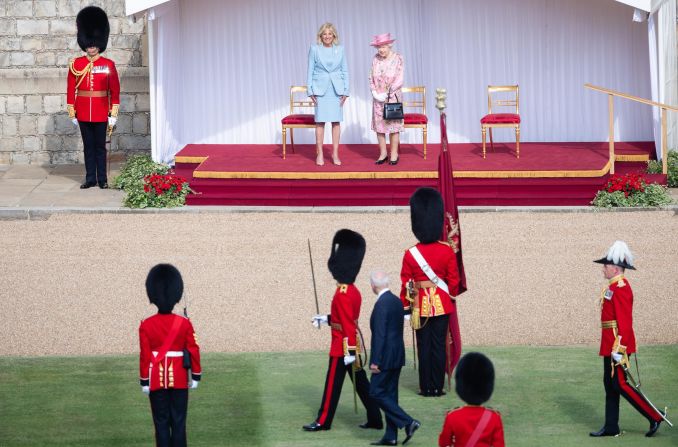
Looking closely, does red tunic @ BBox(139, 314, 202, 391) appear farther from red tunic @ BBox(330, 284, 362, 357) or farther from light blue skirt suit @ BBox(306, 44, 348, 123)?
light blue skirt suit @ BBox(306, 44, 348, 123)

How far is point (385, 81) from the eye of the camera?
15.6 m

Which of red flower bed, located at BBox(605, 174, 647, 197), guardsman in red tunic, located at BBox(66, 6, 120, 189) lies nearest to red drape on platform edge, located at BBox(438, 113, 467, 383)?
red flower bed, located at BBox(605, 174, 647, 197)

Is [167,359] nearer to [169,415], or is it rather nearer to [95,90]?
[169,415]

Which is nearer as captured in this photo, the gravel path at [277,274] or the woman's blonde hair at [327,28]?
the gravel path at [277,274]

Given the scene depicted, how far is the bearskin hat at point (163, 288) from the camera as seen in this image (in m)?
7.93

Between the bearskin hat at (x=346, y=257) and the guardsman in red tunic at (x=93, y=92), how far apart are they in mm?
8213

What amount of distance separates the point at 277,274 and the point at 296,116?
4.36 metres

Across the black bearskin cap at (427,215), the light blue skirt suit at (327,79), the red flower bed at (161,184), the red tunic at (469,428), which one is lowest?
the red tunic at (469,428)

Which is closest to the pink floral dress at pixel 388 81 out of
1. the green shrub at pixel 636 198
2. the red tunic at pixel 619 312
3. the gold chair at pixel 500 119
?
the gold chair at pixel 500 119

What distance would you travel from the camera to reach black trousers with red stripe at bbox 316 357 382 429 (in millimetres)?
8602

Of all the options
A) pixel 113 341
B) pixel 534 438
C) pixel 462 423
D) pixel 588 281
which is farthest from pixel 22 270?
pixel 462 423

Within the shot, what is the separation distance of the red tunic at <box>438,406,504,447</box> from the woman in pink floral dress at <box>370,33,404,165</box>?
9196 millimetres

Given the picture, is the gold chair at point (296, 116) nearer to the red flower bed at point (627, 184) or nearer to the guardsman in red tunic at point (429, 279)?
the red flower bed at point (627, 184)

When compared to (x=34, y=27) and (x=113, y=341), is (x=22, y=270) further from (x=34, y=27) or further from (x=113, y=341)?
(x=34, y=27)
